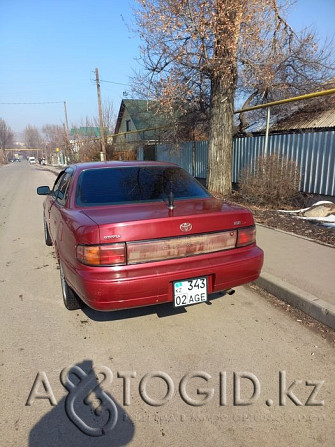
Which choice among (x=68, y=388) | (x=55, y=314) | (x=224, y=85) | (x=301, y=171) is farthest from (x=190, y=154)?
(x=68, y=388)

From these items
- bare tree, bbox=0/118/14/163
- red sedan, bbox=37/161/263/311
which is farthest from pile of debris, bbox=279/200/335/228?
bare tree, bbox=0/118/14/163

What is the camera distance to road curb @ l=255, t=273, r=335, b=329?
3147mm

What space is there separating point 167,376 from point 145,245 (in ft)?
3.38

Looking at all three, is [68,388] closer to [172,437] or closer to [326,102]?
[172,437]

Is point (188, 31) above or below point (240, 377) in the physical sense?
above

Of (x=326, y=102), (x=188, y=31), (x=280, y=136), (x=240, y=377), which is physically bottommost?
(x=240, y=377)

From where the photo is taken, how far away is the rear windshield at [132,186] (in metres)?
3.30

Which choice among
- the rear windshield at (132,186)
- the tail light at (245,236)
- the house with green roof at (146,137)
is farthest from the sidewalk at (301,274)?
the house with green roof at (146,137)

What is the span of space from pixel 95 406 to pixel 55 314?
147 centimetres

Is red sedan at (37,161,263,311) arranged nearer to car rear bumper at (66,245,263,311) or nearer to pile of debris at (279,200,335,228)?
car rear bumper at (66,245,263,311)

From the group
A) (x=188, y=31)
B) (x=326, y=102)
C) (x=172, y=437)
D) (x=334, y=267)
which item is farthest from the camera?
(x=326, y=102)

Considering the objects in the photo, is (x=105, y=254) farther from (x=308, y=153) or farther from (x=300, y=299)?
(x=308, y=153)

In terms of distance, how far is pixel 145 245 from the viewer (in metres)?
2.69

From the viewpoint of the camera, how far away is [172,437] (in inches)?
76.7
